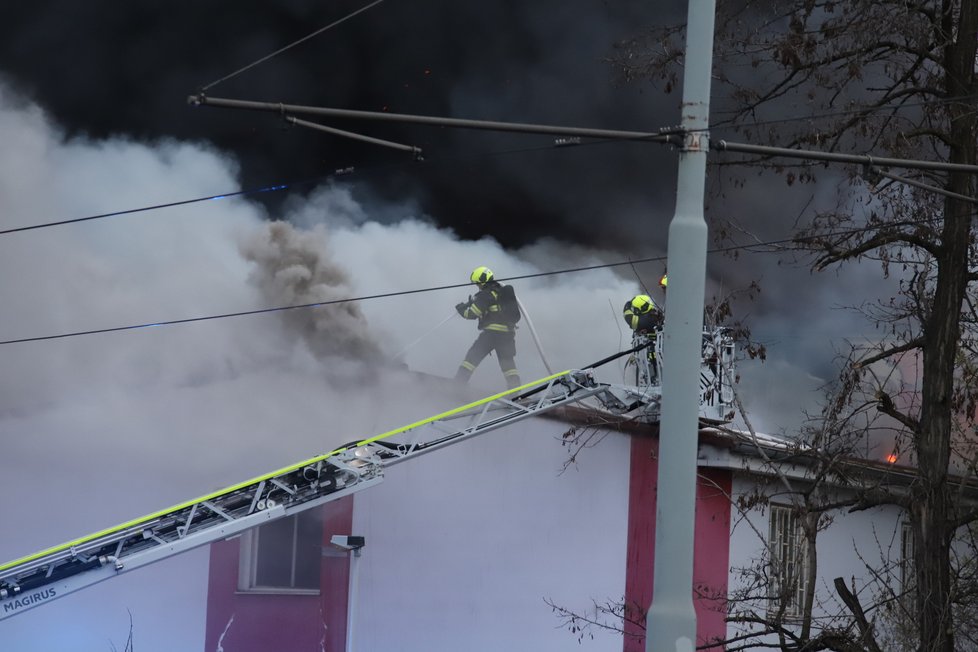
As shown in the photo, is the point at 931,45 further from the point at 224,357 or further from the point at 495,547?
the point at 224,357

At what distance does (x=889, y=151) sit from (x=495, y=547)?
6844 mm

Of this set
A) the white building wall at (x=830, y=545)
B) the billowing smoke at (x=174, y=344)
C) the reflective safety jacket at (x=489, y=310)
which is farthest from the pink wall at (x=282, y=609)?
the white building wall at (x=830, y=545)

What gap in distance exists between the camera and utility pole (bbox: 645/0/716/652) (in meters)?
7.28

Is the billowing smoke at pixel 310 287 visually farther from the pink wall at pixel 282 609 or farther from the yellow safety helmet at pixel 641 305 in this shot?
the yellow safety helmet at pixel 641 305

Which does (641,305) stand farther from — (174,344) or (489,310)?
(174,344)

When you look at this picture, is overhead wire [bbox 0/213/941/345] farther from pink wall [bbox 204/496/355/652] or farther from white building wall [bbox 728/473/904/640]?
white building wall [bbox 728/473/904/640]

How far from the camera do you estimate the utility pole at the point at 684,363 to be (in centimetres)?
728

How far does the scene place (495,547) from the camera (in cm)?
1609

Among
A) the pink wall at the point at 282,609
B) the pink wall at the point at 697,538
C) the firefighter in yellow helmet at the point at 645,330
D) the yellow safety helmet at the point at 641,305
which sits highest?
the yellow safety helmet at the point at 641,305

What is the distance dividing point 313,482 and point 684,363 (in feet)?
22.2

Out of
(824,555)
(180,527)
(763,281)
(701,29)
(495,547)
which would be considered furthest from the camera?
(763,281)

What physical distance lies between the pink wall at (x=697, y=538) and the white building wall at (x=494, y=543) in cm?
16

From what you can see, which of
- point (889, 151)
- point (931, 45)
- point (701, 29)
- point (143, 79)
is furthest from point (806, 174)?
point (143, 79)

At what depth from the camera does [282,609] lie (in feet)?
47.7
